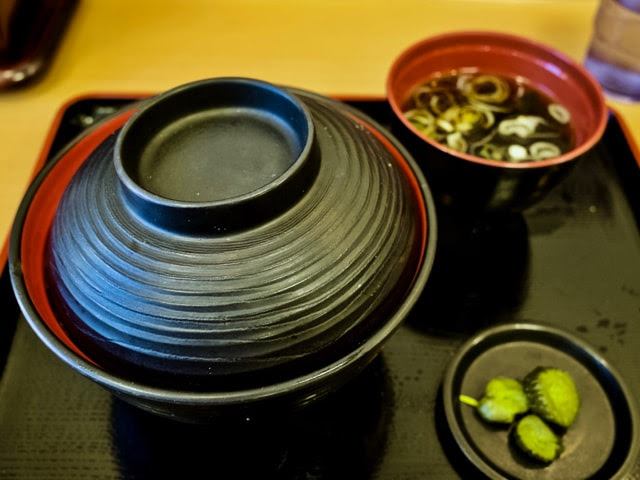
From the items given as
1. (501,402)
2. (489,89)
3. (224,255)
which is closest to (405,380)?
(501,402)

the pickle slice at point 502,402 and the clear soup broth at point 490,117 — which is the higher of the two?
the clear soup broth at point 490,117

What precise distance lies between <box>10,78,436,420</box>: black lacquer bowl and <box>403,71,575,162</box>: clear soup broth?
1.34ft

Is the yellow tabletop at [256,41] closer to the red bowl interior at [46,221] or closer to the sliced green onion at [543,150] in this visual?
the sliced green onion at [543,150]

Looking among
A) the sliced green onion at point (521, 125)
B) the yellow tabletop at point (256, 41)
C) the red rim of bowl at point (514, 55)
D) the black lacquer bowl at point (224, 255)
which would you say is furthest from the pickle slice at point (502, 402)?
the yellow tabletop at point (256, 41)

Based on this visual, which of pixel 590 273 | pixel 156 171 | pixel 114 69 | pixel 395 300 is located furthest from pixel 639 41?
pixel 114 69

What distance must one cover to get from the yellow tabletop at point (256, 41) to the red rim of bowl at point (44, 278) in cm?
55

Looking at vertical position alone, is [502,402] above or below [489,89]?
below

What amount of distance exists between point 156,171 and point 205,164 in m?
0.07

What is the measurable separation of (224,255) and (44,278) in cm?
31

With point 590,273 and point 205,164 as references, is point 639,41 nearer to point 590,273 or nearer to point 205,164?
point 590,273

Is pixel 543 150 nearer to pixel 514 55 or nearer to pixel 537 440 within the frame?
pixel 514 55

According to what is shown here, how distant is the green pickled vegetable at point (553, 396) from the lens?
A: 35.4 inches

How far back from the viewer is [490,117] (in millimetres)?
1265

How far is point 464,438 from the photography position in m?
0.89
